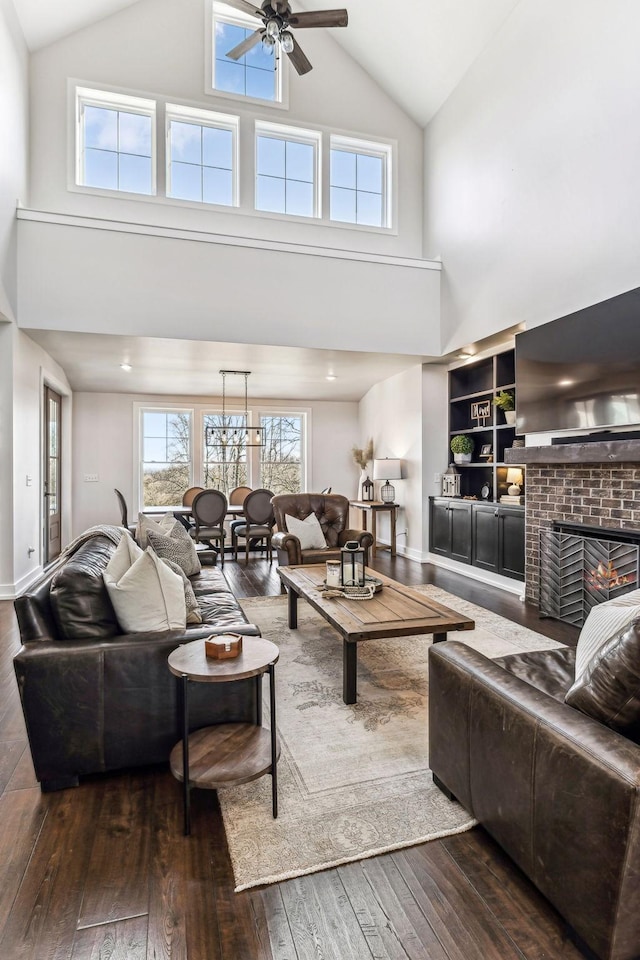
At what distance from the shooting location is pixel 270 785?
2.03m

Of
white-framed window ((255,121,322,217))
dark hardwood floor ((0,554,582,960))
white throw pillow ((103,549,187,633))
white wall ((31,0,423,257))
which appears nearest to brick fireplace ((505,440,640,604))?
dark hardwood floor ((0,554,582,960))

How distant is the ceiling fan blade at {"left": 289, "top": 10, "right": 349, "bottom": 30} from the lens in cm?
406

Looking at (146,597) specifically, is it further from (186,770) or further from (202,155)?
(202,155)

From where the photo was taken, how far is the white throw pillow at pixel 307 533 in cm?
523

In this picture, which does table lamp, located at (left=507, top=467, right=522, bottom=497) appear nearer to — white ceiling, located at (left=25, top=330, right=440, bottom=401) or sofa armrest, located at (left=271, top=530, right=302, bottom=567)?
white ceiling, located at (left=25, top=330, right=440, bottom=401)

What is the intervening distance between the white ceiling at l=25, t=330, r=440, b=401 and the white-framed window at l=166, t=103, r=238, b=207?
5.83 feet

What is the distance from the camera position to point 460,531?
606 centimetres

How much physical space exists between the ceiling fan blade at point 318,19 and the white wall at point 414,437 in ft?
11.8

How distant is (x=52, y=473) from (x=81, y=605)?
555cm

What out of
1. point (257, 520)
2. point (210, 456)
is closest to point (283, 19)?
point (257, 520)

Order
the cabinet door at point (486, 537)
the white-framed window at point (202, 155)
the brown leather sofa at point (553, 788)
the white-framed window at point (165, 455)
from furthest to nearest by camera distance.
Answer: the white-framed window at point (165, 455), the white-framed window at point (202, 155), the cabinet door at point (486, 537), the brown leather sofa at point (553, 788)

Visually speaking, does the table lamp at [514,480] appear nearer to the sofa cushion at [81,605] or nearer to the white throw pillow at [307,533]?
the white throw pillow at [307,533]

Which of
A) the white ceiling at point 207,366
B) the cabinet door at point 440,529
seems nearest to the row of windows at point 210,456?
the white ceiling at point 207,366

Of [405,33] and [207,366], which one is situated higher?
[405,33]
